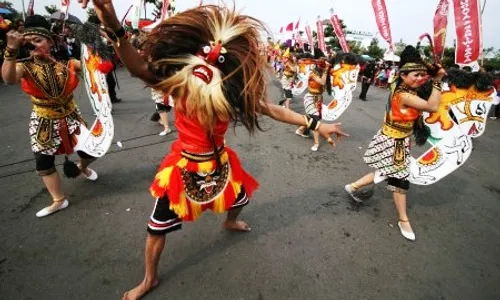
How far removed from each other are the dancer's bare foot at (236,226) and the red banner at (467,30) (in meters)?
2.73

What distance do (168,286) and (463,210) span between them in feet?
11.3

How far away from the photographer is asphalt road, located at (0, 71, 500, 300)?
6.95 ft

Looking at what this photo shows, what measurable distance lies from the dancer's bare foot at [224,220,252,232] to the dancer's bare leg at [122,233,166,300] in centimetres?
77

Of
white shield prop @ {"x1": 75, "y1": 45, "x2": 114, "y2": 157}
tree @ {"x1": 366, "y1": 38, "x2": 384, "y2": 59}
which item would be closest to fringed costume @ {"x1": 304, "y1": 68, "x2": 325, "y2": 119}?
white shield prop @ {"x1": 75, "y1": 45, "x2": 114, "y2": 157}

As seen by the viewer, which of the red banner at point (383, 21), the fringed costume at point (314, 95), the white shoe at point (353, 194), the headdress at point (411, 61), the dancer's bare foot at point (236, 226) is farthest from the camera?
the fringed costume at point (314, 95)

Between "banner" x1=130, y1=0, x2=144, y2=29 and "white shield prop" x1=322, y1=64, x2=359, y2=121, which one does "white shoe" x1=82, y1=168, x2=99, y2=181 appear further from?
"white shield prop" x1=322, y1=64, x2=359, y2=121

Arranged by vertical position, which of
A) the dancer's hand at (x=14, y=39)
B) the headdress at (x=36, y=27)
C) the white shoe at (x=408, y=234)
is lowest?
the white shoe at (x=408, y=234)

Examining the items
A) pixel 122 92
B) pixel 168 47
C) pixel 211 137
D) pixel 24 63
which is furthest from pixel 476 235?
pixel 122 92

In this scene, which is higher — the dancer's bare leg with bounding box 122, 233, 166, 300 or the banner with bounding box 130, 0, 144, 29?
the banner with bounding box 130, 0, 144, 29

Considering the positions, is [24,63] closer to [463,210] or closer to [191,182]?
[191,182]

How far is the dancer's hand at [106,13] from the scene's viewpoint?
1.12 meters

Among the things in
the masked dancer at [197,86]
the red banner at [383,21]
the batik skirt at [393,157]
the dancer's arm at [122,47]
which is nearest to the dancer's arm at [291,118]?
the masked dancer at [197,86]

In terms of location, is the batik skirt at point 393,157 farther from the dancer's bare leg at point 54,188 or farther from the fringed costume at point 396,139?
the dancer's bare leg at point 54,188

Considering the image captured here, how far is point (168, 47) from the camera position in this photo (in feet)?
4.82
